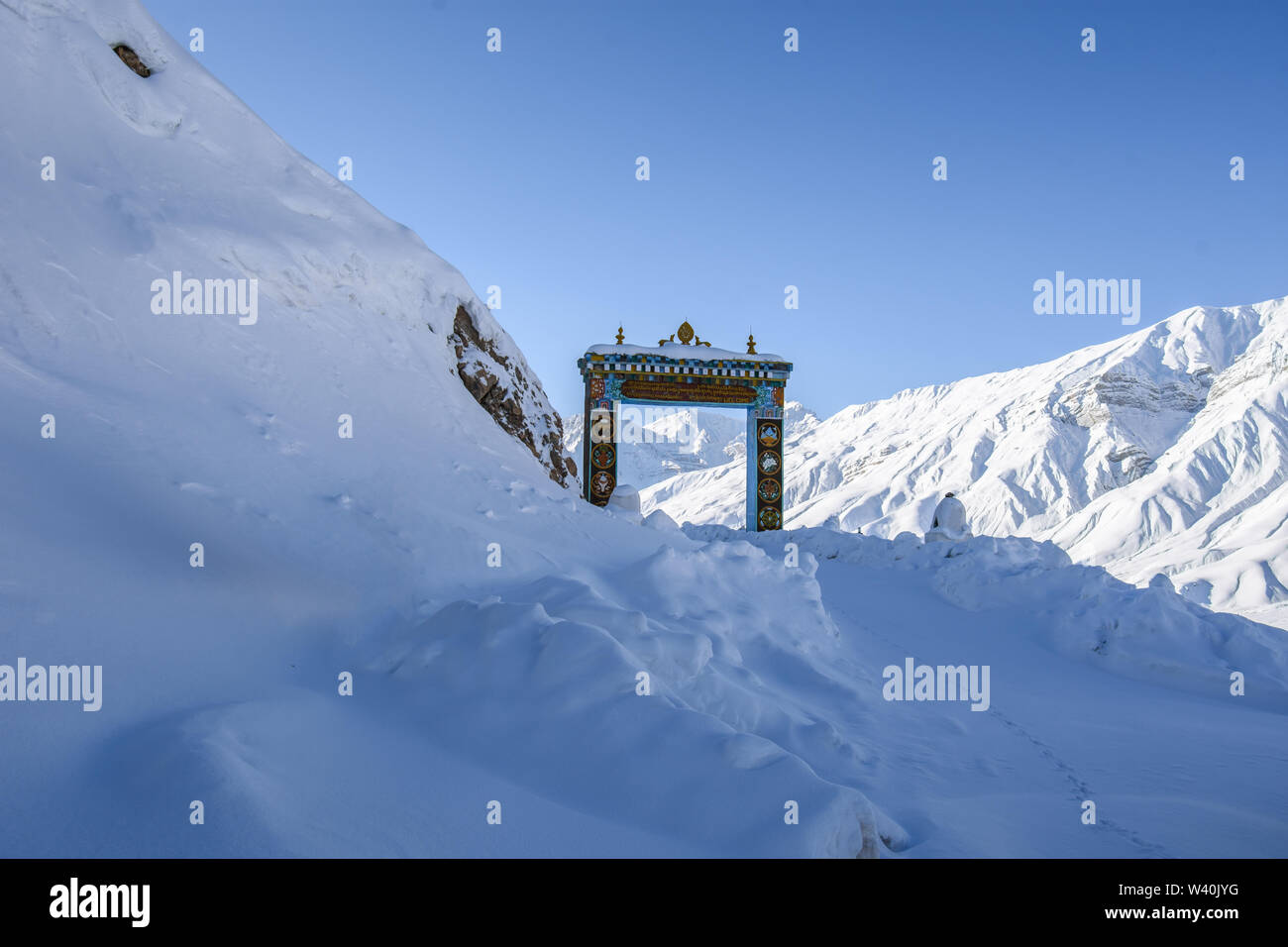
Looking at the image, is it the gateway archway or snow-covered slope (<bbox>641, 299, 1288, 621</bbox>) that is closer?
the gateway archway

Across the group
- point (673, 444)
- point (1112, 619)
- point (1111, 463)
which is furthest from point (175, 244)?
point (673, 444)

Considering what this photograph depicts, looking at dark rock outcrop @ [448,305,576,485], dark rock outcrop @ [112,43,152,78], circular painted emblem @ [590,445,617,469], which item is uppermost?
dark rock outcrop @ [112,43,152,78]

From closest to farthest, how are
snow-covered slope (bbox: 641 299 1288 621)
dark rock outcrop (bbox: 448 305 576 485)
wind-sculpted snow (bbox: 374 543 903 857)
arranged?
wind-sculpted snow (bbox: 374 543 903 857) → dark rock outcrop (bbox: 448 305 576 485) → snow-covered slope (bbox: 641 299 1288 621)

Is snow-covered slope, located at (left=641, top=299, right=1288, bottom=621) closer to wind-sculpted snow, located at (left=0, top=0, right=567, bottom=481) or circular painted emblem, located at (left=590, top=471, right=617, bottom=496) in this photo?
circular painted emblem, located at (left=590, top=471, right=617, bottom=496)

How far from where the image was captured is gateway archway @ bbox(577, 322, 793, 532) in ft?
62.0

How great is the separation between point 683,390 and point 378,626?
14.8 metres

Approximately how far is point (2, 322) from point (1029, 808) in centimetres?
746

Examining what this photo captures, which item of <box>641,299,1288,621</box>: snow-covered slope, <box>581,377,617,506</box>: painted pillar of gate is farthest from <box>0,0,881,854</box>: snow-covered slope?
<box>641,299,1288,621</box>: snow-covered slope

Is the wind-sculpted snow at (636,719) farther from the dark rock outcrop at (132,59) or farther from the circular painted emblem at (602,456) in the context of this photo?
the circular painted emblem at (602,456)

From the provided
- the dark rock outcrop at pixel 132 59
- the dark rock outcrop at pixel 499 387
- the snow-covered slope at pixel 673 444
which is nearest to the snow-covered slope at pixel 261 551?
the dark rock outcrop at pixel 132 59

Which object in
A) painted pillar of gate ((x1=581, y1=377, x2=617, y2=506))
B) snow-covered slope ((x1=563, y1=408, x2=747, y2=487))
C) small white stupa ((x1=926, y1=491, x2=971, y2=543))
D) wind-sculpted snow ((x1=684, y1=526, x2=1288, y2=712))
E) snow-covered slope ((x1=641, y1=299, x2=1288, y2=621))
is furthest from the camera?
snow-covered slope ((x1=563, y1=408, x2=747, y2=487))

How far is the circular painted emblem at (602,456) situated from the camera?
61.8 ft

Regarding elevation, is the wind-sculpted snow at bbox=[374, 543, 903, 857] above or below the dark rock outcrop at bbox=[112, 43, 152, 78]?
below

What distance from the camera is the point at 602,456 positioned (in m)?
19.0
